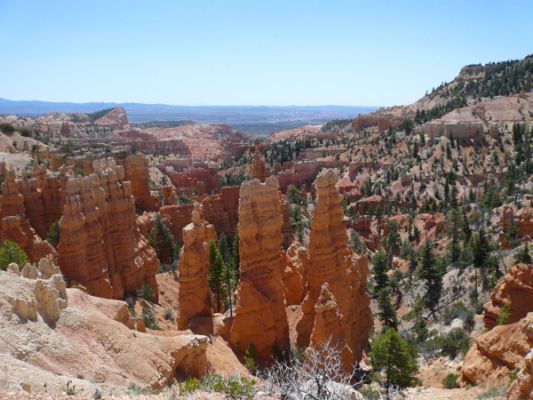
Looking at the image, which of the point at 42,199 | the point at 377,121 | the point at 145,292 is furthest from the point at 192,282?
the point at 377,121

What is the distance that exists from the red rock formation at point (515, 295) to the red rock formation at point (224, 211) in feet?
136

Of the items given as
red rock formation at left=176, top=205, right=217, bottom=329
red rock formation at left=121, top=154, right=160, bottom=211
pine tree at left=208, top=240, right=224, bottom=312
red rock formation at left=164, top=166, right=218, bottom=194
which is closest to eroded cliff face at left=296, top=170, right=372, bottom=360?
red rock formation at left=176, top=205, right=217, bottom=329

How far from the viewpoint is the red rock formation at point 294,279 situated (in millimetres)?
33844

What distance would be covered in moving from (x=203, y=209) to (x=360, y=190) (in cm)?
4817

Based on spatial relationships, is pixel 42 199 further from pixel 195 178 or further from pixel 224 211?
pixel 195 178

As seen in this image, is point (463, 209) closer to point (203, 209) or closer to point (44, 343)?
point (203, 209)

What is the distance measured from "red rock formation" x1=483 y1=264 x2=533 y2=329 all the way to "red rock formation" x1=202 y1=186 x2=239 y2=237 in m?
→ 41.3

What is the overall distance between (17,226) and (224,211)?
31629 millimetres

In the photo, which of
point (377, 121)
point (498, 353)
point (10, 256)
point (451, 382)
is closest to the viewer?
point (498, 353)

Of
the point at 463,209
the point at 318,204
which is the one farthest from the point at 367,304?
the point at 463,209

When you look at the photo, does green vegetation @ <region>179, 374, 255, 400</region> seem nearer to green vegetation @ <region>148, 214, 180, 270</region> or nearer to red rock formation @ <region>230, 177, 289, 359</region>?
red rock formation @ <region>230, 177, 289, 359</region>

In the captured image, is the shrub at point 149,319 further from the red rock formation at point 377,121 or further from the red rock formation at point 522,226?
the red rock formation at point 377,121

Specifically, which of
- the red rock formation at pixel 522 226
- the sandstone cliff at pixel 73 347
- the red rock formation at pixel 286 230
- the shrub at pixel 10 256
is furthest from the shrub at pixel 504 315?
the red rock formation at pixel 286 230

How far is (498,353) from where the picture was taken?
19.4m
